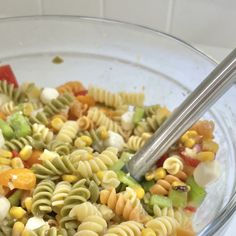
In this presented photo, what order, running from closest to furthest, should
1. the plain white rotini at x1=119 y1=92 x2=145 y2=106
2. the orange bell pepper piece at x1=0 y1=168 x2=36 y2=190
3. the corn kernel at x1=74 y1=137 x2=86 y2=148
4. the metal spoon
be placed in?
1. the metal spoon
2. the orange bell pepper piece at x1=0 y1=168 x2=36 y2=190
3. the corn kernel at x1=74 y1=137 x2=86 y2=148
4. the plain white rotini at x1=119 y1=92 x2=145 y2=106

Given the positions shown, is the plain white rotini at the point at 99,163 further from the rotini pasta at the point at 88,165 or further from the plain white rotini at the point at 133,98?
the plain white rotini at the point at 133,98

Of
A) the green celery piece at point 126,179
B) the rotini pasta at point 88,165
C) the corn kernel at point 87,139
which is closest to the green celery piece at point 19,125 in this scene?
the rotini pasta at point 88,165

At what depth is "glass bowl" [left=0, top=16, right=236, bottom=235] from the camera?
100 cm

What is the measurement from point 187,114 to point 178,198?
16 cm

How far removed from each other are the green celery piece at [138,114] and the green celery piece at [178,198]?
0.65 feet

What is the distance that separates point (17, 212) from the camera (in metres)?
0.81

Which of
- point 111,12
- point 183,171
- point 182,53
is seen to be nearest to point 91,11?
point 111,12

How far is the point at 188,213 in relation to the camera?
0.85 metres

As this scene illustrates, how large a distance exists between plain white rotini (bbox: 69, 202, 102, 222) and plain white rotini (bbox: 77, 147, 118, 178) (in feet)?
0.28

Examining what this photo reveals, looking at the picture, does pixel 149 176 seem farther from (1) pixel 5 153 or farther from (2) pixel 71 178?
(1) pixel 5 153

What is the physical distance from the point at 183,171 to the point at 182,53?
0.24m

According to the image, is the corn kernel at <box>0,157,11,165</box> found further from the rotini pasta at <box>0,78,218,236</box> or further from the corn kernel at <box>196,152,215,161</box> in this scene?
the corn kernel at <box>196,152,215,161</box>

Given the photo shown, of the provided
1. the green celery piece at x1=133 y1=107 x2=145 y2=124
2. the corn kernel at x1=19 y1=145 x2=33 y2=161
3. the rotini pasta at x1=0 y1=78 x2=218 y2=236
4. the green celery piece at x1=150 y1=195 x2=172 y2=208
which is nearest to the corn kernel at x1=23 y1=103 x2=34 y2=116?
the rotini pasta at x1=0 y1=78 x2=218 y2=236

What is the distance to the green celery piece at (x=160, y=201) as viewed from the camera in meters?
0.84
